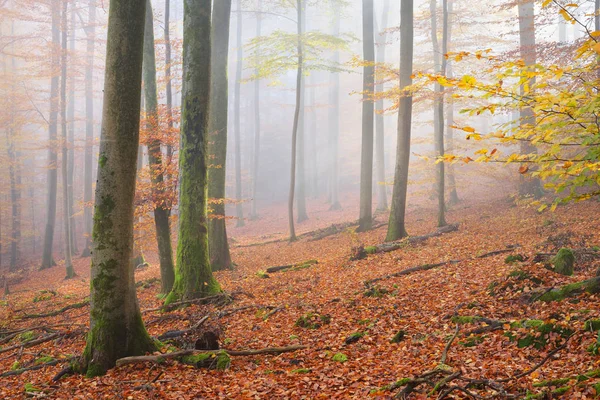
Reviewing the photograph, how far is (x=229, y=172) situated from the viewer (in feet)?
135

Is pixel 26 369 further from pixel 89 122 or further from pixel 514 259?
pixel 89 122

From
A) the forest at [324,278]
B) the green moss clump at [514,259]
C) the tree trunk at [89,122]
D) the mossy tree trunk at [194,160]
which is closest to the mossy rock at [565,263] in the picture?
the forest at [324,278]

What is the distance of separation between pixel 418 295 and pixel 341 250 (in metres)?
6.89

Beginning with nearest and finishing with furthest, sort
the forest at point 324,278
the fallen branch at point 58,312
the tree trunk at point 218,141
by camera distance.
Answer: the forest at point 324,278
the fallen branch at point 58,312
the tree trunk at point 218,141

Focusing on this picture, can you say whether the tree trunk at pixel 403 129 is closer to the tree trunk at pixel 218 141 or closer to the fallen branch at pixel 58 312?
the tree trunk at pixel 218 141

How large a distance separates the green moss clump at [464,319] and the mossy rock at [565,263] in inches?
76.2

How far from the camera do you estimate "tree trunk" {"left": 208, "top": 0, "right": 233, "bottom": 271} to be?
490 inches

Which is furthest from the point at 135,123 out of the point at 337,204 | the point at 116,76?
the point at 337,204

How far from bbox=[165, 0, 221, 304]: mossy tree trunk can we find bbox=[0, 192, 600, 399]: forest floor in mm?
787

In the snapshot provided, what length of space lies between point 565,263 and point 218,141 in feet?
30.3

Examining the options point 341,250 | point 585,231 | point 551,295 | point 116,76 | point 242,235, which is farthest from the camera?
point 242,235

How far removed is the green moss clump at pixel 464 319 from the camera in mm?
5719

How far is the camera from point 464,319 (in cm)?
580

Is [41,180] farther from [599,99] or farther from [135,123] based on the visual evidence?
[599,99]
